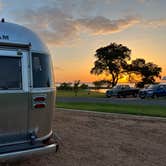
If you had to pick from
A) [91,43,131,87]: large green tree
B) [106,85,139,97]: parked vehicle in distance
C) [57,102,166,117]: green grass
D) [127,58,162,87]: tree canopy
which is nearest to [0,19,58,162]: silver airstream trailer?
[57,102,166,117]: green grass

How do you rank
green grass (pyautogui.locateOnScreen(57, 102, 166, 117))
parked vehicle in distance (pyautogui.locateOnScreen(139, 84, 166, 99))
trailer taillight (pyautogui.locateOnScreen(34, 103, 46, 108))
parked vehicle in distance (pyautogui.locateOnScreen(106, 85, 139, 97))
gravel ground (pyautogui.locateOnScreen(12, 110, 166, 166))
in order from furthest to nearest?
1. parked vehicle in distance (pyautogui.locateOnScreen(106, 85, 139, 97))
2. parked vehicle in distance (pyautogui.locateOnScreen(139, 84, 166, 99))
3. green grass (pyautogui.locateOnScreen(57, 102, 166, 117))
4. gravel ground (pyautogui.locateOnScreen(12, 110, 166, 166))
5. trailer taillight (pyautogui.locateOnScreen(34, 103, 46, 108))

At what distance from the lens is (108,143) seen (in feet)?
25.5

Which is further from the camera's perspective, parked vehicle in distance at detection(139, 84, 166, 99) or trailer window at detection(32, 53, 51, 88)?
parked vehicle in distance at detection(139, 84, 166, 99)

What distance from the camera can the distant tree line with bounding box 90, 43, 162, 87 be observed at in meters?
60.9

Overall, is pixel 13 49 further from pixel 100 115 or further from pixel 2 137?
pixel 100 115

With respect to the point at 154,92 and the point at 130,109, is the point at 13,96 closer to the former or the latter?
the point at 130,109

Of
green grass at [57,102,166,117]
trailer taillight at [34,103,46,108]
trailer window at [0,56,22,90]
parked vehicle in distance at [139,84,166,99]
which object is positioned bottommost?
green grass at [57,102,166,117]

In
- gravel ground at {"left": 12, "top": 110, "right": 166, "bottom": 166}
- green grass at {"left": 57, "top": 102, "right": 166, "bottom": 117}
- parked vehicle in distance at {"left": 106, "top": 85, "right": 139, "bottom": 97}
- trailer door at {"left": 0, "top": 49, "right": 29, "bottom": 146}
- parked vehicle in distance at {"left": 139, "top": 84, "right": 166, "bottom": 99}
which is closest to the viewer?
trailer door at {"left": 0, "top": 49, "right": 29, "bottom": 146}

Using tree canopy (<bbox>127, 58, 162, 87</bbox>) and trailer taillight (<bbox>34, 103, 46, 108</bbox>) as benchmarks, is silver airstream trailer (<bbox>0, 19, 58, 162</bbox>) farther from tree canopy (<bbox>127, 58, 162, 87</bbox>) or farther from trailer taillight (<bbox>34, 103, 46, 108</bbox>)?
tree canopy (<bbox>127, 58, 162, 87</bbox>)

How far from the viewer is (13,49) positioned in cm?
495

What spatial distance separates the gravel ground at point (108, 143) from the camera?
637cm

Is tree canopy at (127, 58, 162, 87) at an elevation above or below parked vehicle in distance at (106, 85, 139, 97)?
above

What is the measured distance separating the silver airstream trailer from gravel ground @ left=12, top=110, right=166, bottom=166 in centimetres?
111

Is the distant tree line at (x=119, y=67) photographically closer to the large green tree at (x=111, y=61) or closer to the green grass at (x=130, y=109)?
the large green tree at (x=111, y=61)
